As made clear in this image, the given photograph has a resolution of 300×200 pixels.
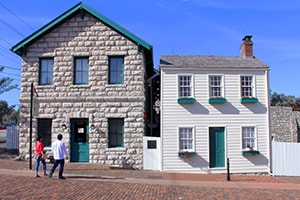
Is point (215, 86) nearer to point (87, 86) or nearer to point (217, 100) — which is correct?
point (217, 100)

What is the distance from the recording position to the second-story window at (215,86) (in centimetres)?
1772

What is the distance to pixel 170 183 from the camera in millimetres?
13000

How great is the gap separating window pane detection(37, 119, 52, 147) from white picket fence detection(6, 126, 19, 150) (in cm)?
653

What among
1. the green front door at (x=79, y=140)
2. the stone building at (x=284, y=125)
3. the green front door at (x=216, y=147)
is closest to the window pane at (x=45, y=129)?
the green front door at (x=79, y=140)

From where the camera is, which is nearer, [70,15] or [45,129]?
[45,129]

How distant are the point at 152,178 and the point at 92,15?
941 cm

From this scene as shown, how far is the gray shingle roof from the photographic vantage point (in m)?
17.7

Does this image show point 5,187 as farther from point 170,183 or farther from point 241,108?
point 241,108

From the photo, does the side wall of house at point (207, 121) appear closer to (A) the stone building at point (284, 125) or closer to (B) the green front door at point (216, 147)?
(B) the green front door at point (216, 147)

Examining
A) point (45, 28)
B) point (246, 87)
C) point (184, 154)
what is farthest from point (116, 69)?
point (246, 87)

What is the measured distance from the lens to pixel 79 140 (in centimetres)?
1730

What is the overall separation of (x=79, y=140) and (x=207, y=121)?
22.8 feet

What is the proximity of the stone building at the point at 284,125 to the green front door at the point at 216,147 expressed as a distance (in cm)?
1502

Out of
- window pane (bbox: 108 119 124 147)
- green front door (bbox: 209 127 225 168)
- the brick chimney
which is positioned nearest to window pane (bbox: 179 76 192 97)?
green front door (bbox: 209 127 225 168)
